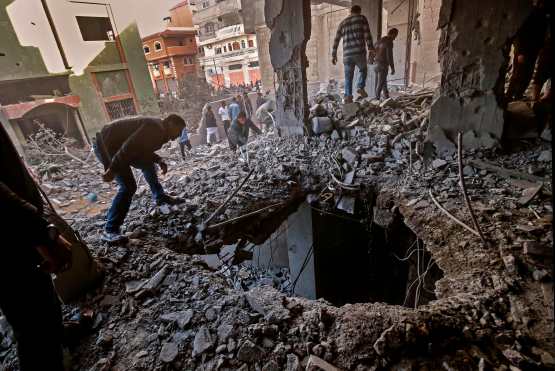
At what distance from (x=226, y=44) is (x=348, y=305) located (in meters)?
28.6

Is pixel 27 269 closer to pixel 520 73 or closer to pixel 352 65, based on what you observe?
pixel 352 65

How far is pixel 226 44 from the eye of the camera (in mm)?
26203

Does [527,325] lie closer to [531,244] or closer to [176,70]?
[531,244]

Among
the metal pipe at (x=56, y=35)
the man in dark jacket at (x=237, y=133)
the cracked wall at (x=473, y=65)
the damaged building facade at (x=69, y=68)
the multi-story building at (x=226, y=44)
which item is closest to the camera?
the cracked wall at (x=473, y=65)

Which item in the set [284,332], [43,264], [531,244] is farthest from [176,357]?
[531,244]

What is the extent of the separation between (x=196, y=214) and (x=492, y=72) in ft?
13.4

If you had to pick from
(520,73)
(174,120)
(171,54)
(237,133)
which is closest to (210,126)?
(237,133)

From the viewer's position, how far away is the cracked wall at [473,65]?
3102 mm

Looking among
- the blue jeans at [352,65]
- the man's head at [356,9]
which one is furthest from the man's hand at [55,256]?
the man's head at [356,9]

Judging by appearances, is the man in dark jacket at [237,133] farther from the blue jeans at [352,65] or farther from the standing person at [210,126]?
the standing person at [210,126]

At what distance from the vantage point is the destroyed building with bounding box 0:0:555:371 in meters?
1.76

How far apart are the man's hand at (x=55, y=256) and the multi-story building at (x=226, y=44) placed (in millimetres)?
23735

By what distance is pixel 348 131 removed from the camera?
5004mm

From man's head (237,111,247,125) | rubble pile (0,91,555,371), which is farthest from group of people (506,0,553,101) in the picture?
man's head (237,111,247,125)
